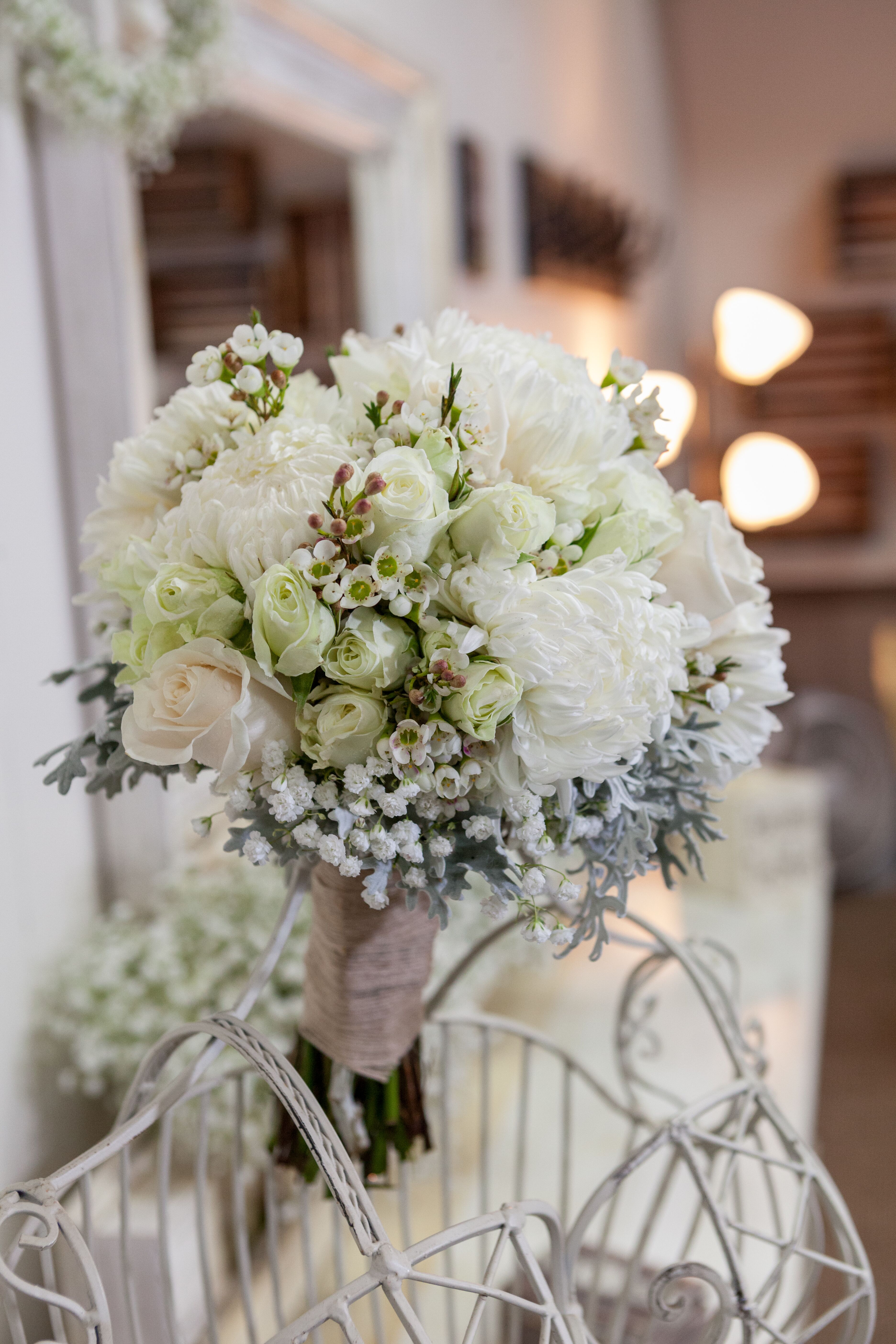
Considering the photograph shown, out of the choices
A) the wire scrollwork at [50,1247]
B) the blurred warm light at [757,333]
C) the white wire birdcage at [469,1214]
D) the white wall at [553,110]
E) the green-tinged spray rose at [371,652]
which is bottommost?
the white wire birdcage at [469,1214]

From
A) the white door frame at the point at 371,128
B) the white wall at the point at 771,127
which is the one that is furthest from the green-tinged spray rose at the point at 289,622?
the white wall at the point at 771,127

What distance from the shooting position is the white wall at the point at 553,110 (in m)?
2.23

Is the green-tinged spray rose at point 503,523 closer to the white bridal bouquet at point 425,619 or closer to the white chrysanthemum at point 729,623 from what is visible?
the white bridal bouquet at point 425,619

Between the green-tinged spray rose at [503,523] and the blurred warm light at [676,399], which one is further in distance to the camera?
the blurred warm light at [676,399]

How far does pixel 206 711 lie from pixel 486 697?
0.15 metres

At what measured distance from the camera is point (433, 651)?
2.05ft

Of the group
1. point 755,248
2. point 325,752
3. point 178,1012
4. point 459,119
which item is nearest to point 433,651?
point 325,752

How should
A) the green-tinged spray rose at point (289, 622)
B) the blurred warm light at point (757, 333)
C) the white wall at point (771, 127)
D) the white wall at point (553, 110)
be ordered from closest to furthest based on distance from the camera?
the green-tinged spray rose at point (289, 622), the white wall at point (553, 110), the blurred warm light at point (757, 333), the white wall at point (771, 127)

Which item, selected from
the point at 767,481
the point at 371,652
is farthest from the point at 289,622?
the point at 767,481

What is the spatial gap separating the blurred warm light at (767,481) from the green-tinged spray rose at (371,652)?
203 cm

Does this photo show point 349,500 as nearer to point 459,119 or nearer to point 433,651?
Result: point 433,651

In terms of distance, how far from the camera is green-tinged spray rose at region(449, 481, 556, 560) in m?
0.63

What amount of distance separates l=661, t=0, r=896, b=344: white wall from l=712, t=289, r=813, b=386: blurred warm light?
1724 mm

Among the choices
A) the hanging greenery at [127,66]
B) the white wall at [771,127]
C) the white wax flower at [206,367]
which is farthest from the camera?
the white wall at [771,127]
